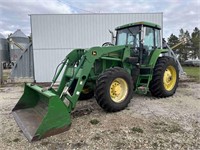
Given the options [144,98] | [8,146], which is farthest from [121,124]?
[144,98]

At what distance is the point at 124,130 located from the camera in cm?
385

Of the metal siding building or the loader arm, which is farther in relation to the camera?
the metal siding building

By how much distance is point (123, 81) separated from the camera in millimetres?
5012

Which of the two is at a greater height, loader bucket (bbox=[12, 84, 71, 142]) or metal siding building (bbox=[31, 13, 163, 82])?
metal siding building (bbox=[31, 13, 163, 82])

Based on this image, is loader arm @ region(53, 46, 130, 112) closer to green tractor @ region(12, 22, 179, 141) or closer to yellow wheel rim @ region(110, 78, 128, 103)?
green tractor @ region(12, 22, 179, 141)

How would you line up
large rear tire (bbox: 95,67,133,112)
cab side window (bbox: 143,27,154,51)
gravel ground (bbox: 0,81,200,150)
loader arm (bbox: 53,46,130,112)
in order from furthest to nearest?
cab side window (bbox: 143,27,154,51) → large rear tire (bbox: 95,67,133,112) → loader arm (bbox: 53,46,130,112) → gravel ground (bbox: 0,81,200,150)

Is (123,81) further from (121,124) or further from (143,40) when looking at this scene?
A: (143,40)

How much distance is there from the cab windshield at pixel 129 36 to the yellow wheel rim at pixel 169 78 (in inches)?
56.1

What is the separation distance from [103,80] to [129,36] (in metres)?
2.37

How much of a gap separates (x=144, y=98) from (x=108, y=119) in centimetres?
235

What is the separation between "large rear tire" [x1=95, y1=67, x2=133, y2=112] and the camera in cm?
451

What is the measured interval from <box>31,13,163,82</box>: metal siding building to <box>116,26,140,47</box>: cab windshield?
5.19m

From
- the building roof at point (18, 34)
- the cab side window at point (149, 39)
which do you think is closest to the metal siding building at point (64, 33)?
the cab side window at point (149, 39)

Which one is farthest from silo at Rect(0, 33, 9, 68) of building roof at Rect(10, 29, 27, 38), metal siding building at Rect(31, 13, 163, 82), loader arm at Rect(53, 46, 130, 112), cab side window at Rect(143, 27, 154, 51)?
cab side window at Rect(143, 27, 154, 51)
